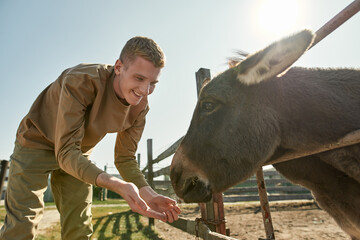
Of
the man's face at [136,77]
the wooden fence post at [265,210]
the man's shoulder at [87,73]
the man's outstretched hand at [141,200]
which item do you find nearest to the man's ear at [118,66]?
the man's face at [136,77]

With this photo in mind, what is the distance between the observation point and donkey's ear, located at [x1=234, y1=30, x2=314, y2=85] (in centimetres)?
165

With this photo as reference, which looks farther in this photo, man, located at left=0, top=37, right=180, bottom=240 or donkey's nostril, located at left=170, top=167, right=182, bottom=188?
donkey's nostril, located at left=170, top=167, right=182, bottom=188

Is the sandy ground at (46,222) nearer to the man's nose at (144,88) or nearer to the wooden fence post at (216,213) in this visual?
the wooden fence post at (216,213)

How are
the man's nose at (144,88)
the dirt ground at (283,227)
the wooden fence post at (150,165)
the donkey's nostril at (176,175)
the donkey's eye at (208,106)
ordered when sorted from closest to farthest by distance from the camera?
the donkey's nostril at (176,175) < the donkey's eye at (208,106) < the man's nose at (144,88) < the dirt ground at (283,227) < the wooden fence post at (150,165)

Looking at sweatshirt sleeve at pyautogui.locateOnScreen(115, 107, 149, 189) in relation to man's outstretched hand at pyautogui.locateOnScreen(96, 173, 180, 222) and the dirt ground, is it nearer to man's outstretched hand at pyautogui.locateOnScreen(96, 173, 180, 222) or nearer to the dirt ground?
man's outstretched hand at pyautogui.locateOnScreen(96, 173, 180, 222)

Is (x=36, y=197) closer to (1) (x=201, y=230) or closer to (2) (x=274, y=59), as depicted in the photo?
(1) (x=201, y=230)

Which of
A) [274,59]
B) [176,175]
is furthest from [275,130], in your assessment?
[176,175]

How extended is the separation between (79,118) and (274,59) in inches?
64.5

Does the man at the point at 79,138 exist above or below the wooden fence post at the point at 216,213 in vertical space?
above

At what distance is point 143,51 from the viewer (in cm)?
213

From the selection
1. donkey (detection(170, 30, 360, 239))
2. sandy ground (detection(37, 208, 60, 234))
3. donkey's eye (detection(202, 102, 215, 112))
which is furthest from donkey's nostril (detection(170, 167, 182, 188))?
sandy ground (detection(37, 208, 60, 234))

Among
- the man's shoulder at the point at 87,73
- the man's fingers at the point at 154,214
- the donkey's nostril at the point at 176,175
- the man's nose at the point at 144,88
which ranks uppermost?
the man's shoulder at the point at 87,73

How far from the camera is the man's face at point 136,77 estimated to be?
214 cm

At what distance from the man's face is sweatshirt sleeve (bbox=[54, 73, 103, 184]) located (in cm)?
31
